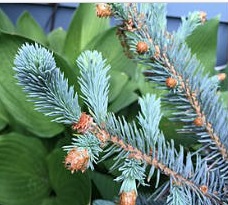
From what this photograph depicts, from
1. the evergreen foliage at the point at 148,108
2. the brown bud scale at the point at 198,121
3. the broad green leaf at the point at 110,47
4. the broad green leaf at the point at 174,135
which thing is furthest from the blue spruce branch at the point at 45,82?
the broad green leaf at the point at 110,47

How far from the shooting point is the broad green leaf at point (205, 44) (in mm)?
731

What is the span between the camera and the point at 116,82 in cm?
71

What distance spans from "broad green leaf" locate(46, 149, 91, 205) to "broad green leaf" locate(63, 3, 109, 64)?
0.74 ft

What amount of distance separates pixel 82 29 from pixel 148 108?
51 centimetres

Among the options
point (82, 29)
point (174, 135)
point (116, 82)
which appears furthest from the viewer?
point (82, 29)

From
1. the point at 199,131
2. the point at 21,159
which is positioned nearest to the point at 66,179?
the point at 21,159

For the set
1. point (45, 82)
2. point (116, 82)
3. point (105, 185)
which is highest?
point (45, 82)

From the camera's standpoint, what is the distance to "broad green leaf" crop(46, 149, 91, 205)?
2.04 feet

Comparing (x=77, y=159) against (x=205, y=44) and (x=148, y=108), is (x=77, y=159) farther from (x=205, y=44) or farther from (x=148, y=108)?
(x=205, y=44)

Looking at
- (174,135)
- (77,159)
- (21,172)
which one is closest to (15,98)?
(21,172)

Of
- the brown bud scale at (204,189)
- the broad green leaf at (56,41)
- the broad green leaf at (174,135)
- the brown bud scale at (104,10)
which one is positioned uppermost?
the brown bud scale at (104,10)

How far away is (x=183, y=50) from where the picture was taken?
414 millimetres

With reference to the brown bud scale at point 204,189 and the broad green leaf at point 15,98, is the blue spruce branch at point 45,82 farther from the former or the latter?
the broad green leaf at point 15,98

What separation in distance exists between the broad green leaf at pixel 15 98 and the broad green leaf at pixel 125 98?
9 centimetres
